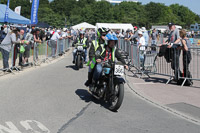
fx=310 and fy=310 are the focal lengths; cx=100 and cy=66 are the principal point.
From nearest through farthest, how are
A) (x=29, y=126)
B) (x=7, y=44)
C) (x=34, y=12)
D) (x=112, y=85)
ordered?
(x=29, y=126)
(x=112, y=85)
(x=7, y=44)
(x=34, y=12)

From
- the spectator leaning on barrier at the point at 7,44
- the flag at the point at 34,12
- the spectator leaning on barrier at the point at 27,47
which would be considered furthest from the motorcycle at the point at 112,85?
the flag at the point at 34,12

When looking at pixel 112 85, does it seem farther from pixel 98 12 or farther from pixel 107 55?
pixel 98 12

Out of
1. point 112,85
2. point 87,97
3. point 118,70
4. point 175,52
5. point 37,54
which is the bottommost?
point 87,97

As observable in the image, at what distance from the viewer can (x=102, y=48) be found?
7.50 m

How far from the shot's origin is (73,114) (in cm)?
657

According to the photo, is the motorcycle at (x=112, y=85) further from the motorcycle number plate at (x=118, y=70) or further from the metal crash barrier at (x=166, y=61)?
the metal crash barrier at (x=166, y=61)

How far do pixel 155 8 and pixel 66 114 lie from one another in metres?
142

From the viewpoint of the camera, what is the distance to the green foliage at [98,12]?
11231 centimetres

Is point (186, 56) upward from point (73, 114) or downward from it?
upward

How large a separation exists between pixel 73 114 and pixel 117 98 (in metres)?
1.05

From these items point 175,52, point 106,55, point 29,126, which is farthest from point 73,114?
point 175,52

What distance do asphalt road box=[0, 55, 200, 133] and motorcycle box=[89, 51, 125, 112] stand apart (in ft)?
0.81

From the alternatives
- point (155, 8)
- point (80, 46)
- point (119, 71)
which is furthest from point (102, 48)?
point (155, 8)

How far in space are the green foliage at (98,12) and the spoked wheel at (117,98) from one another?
329 ft
